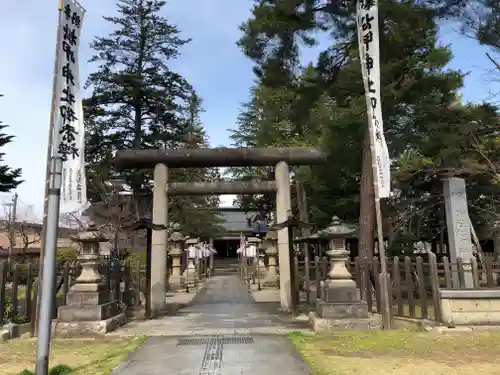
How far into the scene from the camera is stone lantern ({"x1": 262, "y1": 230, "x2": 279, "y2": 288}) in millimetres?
22375

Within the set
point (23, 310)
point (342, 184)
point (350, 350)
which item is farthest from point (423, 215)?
point (23, 310)

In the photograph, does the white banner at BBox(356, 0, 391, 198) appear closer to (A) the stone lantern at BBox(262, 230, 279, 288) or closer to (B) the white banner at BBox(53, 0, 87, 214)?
(B) the white banner at BBox(53, 0, 87, 214)

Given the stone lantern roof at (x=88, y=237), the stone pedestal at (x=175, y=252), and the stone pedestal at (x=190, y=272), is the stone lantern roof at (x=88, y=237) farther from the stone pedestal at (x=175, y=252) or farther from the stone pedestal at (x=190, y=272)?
the stone pedestal at (x=190, y=272)

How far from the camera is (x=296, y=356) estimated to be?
6.79 meters

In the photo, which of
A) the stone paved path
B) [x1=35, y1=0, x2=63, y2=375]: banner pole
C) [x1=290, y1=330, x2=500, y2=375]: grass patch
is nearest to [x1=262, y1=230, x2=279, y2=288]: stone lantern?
the stone paved path

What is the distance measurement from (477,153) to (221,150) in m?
8.17

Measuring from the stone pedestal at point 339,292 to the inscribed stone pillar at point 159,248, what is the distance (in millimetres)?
4998

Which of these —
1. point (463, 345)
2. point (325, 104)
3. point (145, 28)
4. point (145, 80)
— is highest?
point (145, 28)

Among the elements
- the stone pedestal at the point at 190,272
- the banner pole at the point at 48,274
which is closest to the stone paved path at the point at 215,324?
the banner pole at the point at 48,274

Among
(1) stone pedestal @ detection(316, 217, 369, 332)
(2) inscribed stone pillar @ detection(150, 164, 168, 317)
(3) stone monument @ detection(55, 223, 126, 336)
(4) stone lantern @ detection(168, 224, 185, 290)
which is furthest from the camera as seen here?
(4) stone lantern @ detection(168, 224, 185, 290)

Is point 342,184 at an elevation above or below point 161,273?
above

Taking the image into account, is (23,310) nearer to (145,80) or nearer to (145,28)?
(145,80)

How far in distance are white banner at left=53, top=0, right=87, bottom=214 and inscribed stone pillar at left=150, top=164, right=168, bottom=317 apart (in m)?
5.42

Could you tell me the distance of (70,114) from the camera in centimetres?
739
